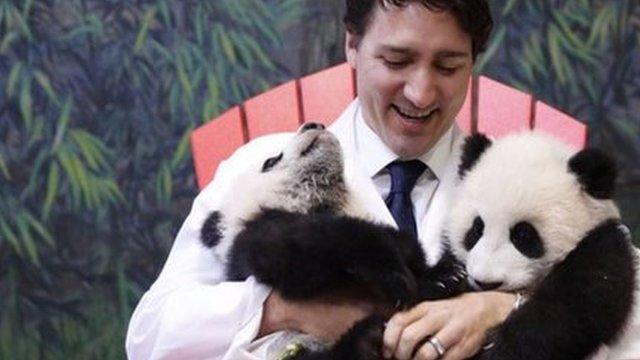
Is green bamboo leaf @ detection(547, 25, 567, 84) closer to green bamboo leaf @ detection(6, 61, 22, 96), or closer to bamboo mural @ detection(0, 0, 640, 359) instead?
bamboo mural @ detection(0, 0, 640, 359)

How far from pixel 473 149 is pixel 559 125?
0.93 meters

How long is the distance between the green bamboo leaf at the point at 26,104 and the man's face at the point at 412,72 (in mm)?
1070

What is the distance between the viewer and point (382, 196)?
166 centimetres

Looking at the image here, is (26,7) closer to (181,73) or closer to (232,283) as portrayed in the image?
(181,73)

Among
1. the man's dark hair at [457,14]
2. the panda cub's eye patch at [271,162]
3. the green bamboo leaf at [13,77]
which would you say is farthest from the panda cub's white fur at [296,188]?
the green bamboo leaf at [13,77]

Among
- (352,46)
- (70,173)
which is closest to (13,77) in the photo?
(70,173)

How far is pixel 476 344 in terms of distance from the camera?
1262mm

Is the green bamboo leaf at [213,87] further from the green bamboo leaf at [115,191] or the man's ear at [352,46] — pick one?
the man's ear at [352,46]

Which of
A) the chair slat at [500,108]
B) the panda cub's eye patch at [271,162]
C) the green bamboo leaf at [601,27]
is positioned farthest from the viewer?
the green bamboo leaf at [601,27]

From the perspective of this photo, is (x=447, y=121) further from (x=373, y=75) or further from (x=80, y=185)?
(x=80, y=185)

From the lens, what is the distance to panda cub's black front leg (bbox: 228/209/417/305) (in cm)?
122

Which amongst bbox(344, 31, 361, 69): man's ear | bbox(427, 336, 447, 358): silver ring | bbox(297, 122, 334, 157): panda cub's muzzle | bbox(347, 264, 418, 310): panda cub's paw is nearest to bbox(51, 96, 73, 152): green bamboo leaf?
bbox(344, 31, 361, 69): man's ear

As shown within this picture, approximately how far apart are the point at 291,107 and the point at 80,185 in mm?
636

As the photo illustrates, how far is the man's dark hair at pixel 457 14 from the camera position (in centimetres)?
158
